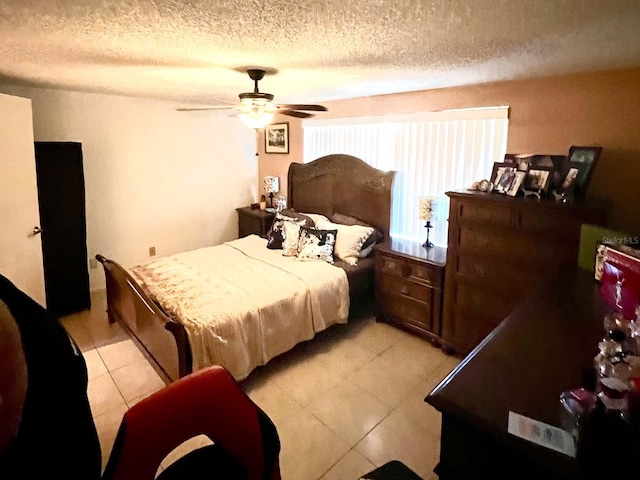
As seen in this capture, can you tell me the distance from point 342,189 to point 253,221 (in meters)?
1.36

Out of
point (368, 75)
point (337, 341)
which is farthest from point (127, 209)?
point (368, 75)

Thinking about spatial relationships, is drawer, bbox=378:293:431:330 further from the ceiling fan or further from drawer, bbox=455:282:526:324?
the ceiling fan

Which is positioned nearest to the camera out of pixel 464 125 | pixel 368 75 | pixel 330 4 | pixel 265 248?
pixel 330 4

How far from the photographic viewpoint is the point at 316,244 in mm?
3758

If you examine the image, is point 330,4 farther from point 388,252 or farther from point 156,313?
point 388,252

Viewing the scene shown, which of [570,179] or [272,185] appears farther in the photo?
[272,185]

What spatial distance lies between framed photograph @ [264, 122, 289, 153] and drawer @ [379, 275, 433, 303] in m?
2.35

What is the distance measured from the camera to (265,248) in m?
4.08

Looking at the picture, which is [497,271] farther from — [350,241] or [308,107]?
[308,107]

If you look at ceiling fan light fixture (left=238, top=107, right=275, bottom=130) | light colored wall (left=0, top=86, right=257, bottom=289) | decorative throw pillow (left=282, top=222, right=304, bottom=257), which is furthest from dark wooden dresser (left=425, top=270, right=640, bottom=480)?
light colored wall (left=0, top=86, right=257, bottom=289)

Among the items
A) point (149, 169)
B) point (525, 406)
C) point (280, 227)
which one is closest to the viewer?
point (525, 406)

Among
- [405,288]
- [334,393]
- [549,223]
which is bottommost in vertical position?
[334,393]

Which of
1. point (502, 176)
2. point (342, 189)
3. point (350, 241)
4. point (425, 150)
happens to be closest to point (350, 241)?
point (350, 241)

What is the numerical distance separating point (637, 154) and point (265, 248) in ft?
9.97
